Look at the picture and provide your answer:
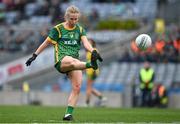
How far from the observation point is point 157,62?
37.2 metres

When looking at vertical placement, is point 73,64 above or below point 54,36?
below

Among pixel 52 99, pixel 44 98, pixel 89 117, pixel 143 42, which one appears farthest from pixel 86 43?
pixel 44 98

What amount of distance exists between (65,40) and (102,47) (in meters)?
22.4

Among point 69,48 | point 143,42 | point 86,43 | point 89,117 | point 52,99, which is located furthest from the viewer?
point 52,99

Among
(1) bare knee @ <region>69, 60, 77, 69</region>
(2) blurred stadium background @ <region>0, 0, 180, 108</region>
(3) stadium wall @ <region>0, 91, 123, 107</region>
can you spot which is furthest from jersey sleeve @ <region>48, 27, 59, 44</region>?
(3) stadium wall @ <region>0, 91, 123, 107</region>

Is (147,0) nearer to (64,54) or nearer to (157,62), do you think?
(157,62)

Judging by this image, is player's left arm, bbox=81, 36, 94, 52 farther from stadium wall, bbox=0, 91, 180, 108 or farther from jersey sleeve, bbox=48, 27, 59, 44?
stadium wall, bbox=0, 91, 180, 108

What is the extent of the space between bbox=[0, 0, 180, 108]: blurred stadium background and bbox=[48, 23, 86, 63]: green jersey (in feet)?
49.2

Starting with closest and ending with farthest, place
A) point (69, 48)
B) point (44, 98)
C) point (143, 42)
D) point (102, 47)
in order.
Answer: point (69, 48) → point (143, 42) → point (44, 98) → point (102, 47)

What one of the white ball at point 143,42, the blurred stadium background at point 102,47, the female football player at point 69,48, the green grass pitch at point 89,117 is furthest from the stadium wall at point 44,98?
the female football player at point 69,48

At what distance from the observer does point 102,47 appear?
4062cm

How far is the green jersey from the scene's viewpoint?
18.2m

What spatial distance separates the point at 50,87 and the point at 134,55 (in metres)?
4.20

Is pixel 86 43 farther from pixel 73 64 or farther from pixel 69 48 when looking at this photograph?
pixel 73 64
